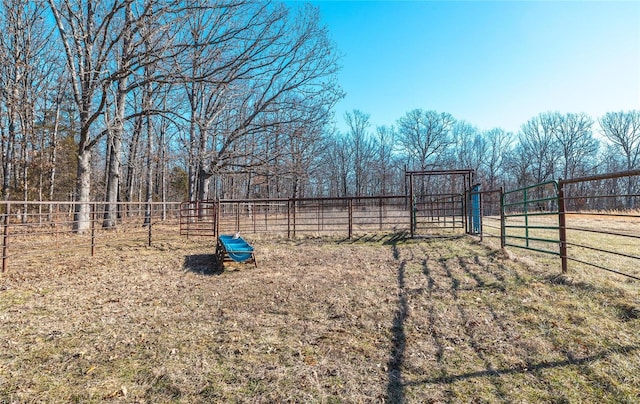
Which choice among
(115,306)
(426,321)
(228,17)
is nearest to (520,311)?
(426,321)

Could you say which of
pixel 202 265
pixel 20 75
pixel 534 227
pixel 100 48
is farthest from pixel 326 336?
pixel 20 75

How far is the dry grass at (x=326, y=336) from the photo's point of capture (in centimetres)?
258

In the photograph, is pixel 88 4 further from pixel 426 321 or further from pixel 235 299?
pixel 426 321

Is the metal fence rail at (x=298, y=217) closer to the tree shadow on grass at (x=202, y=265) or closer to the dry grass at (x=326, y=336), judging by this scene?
the tree shadow on grass at (x=202, y=265)

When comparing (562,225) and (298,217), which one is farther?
(298,217)

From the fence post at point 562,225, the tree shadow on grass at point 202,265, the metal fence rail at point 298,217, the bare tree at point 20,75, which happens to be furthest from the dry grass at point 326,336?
the bare tree at point 20,75

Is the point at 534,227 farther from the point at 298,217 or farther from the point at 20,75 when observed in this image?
the point at 20,75

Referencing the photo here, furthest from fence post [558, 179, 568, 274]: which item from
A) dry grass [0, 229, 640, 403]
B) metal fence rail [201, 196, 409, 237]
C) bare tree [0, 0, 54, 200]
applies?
bare tree [0, 0, 54, 200]

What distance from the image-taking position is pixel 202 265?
749 cm

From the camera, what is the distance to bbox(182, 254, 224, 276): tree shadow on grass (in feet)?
22.5

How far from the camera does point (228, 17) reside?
1084 cm

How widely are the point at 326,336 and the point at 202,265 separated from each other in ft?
15.8

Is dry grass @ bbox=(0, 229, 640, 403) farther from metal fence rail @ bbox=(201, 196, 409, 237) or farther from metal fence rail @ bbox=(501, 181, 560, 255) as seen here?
metal fence rail @ bbox=(201, 196, 409, 237)

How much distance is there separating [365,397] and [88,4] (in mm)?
14741
